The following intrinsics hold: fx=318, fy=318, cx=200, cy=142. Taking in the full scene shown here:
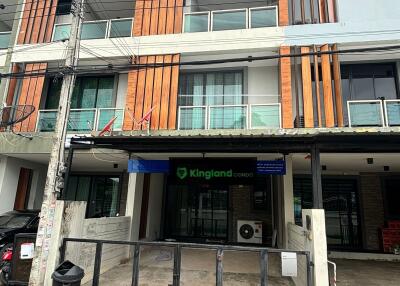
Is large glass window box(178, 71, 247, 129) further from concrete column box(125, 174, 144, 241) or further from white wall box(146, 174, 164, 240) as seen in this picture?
white wall box(146, 174, 164, 240)

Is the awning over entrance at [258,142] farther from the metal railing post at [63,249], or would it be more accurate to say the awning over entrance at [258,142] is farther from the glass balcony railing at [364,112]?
the glass balcony railing at [364,112]

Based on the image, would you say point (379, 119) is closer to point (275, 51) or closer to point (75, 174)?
point (275, 51)

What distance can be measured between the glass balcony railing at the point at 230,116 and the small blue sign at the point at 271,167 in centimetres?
221

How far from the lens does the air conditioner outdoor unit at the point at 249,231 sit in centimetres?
1275

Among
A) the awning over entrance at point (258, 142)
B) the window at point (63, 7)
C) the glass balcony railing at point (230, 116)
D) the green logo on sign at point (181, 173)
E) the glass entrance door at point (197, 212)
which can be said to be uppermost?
the window at point (63, 7)

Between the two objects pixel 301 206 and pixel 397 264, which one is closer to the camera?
pixel 397 264

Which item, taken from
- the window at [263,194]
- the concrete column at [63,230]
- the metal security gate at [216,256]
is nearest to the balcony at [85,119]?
the concrete column at [63,230]

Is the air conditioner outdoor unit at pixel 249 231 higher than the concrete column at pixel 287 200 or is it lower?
lower

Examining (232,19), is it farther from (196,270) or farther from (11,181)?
(11,181)

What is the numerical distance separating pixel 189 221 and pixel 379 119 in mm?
8368

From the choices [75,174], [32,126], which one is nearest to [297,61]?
[32,126]

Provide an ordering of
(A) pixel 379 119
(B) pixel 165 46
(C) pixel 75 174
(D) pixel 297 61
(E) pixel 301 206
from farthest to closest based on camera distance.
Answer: (C) pixel 75 174 → (E) pixel 301 206 → (B) pixel 165 46 → (D) pixel 297 61 → (A) pixel 379 119

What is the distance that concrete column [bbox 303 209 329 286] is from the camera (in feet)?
20.1

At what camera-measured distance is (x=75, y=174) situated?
51.8ft
